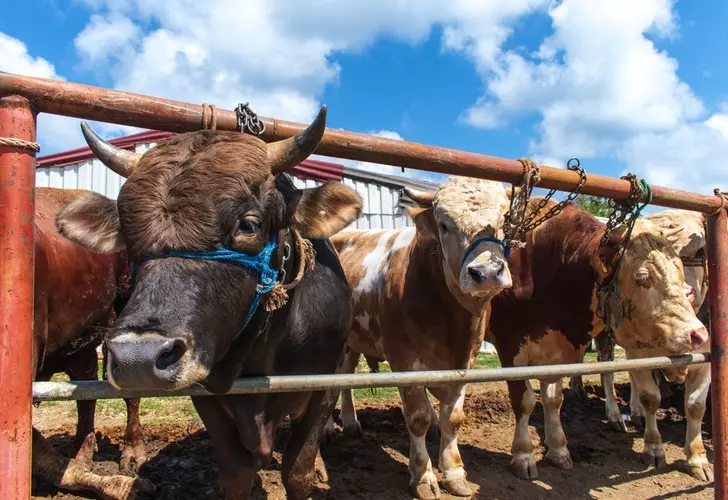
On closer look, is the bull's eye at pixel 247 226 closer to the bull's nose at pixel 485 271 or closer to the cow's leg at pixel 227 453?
the cow's leg at pixel 227 453

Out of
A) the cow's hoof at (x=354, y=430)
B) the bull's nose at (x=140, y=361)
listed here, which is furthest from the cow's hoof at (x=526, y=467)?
the bull's nose at (x=140, y=361)

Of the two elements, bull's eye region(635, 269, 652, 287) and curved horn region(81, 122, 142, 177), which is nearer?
curved horn region(81, 122, 142, 177)

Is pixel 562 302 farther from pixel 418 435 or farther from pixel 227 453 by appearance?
pixel 227 453

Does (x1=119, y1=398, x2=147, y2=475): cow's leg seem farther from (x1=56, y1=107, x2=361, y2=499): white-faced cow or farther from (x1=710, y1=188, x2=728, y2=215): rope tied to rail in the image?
(x1=710, y1=188, x2=728, y2=215): rope tied to rail

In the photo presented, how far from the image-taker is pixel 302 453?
10.7 feet

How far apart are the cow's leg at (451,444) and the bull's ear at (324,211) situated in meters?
2.23

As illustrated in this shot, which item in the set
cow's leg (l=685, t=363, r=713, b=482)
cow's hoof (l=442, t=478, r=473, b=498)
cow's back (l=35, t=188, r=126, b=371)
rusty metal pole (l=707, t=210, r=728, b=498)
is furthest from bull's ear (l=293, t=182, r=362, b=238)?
cow's leg (l=685, t=363, r=713, b=482)

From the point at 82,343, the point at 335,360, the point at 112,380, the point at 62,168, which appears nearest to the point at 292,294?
the point at 335,360

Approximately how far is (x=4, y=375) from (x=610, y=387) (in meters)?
6.20

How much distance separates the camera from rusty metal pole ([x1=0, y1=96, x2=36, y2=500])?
157 cm

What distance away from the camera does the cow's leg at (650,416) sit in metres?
5.03

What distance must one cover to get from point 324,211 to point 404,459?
316 centimetres

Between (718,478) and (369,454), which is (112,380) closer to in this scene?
(718,478)

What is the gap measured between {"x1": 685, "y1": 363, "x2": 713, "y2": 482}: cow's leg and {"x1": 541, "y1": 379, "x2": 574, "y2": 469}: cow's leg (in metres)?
0.99
